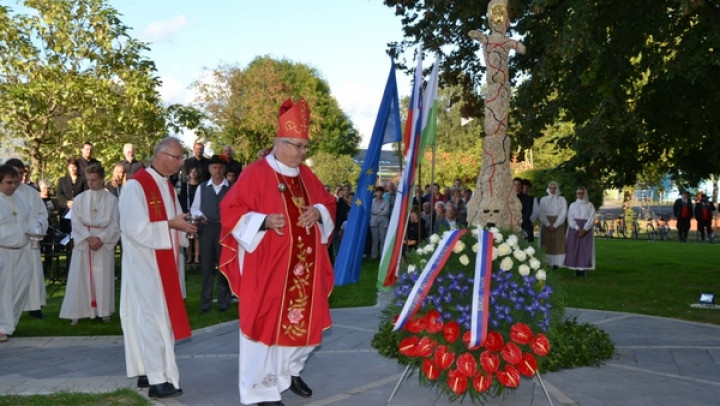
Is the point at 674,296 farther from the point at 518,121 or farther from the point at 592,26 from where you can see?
the point at 518,121

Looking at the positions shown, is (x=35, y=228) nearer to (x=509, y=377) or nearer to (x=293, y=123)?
(x=293, y=123)

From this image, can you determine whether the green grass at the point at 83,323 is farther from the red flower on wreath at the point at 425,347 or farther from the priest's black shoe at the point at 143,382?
the red flower on wreath at the point at 425,347

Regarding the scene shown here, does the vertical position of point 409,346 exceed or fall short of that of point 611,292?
it exceeds it

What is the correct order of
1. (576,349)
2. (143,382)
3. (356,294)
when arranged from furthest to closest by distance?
1. (356,294)
2. (576,349)
3. (143,382)

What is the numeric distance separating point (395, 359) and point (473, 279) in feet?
6.63

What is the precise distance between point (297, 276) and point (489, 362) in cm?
170

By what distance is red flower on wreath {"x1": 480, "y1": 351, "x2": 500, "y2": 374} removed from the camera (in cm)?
612

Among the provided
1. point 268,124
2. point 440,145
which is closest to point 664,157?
point 268,124

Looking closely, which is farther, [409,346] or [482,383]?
[409,346]

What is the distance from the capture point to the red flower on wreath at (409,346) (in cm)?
635

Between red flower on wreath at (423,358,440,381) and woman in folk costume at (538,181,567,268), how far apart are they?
39.2ft

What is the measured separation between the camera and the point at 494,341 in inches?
244

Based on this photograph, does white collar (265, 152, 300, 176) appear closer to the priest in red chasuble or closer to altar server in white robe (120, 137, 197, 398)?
the priest in red chasuble

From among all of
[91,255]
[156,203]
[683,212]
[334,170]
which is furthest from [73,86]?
[334,170]
